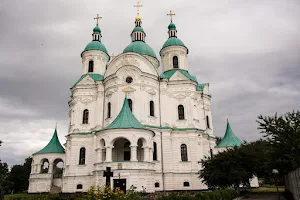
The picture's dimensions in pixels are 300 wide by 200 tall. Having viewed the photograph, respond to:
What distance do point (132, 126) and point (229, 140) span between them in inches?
758

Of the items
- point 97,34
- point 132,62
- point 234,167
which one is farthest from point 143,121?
point 97,34

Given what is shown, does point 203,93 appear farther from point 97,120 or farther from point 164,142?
point 97,120

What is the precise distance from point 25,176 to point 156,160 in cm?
3859

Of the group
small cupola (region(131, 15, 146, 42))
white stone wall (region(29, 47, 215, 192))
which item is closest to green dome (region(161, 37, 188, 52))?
small cupola (region(131, 15, 146, 42))

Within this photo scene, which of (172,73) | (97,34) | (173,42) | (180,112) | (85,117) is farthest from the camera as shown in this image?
(97,34)

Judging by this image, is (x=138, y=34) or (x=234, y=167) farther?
(x=138, y=34)

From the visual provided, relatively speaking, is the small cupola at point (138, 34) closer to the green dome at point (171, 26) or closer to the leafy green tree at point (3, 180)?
the green dome at point (171, 26)

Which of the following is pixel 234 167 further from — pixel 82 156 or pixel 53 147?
pixel 53 147

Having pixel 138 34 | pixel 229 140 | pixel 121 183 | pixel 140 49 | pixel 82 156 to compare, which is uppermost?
pixel 138 34

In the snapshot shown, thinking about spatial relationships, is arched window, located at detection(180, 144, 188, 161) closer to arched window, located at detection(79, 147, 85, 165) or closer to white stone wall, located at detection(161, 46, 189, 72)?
white stone wall, located at detection(161, 46, 189, 72)

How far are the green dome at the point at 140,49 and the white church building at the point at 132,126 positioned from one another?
14 centimetres

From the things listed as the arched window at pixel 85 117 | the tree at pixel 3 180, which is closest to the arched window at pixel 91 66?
the arched window at pixel 85 117

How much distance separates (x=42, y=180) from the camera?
33594mm

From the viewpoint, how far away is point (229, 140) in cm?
3822
